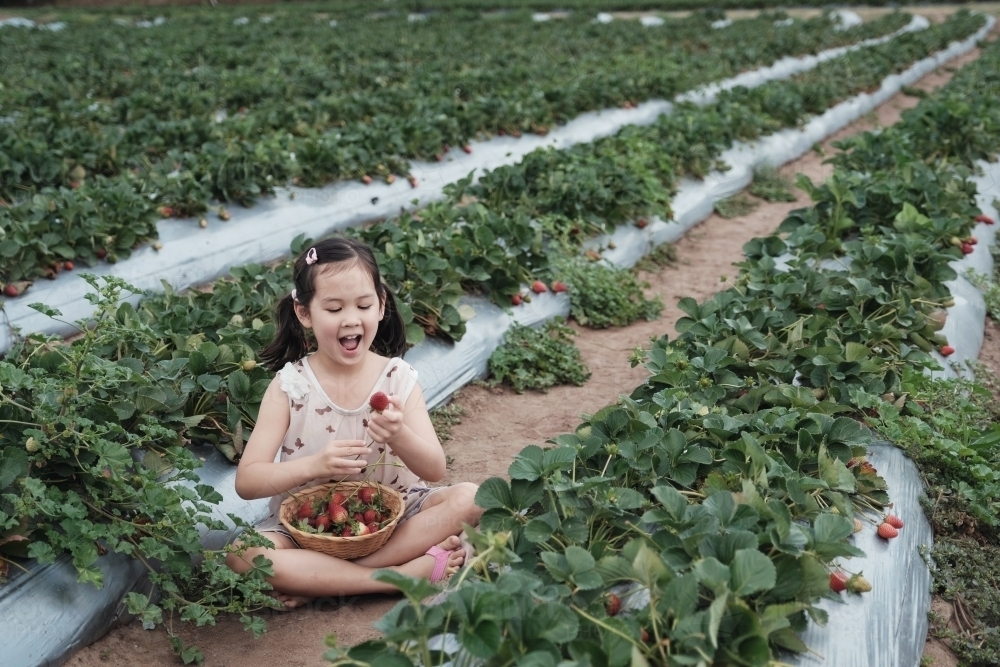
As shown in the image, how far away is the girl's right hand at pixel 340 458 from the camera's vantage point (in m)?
2.65

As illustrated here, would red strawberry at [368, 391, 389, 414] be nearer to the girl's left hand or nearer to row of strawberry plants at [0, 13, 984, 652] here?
the girl's left hand

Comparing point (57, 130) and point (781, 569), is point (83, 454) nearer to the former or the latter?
point (781, 569)

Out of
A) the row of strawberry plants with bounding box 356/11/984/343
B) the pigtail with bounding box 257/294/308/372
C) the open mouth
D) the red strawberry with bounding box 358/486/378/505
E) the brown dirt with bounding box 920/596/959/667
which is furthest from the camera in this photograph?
the row of strawberry plants with bounding box 356/11/984/343

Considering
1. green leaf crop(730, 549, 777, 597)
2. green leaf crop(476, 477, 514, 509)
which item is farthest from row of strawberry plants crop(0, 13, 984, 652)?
green leaf crop(730, 549, 777, 597)

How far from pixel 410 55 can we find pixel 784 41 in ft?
18.4

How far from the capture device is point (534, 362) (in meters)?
4.70

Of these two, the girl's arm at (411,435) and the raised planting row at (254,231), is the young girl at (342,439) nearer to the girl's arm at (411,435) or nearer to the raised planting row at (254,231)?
the girl's arm at (411,435)

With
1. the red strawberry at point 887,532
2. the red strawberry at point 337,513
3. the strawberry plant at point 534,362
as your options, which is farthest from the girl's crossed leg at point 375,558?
the strawberry plant at point 534,362

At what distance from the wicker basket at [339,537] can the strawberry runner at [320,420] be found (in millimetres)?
41

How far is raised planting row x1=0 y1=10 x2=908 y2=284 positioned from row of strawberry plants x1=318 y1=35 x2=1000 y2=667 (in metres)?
2.99

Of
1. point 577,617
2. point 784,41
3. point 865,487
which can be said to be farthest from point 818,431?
point 784,41

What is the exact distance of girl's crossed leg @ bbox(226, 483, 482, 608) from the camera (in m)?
2.84

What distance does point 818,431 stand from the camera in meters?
2.94

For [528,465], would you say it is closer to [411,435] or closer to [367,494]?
[411,435]
